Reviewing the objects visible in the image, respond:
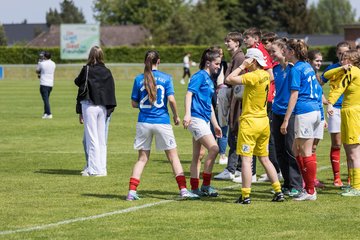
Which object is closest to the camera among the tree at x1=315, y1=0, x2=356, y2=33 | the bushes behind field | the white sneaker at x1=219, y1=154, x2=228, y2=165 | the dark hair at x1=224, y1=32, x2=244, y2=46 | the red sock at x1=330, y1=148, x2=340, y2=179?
the red sock at x1=330, y1=148, x2=340, y2=179

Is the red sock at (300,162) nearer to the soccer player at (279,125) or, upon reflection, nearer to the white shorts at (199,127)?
the soccer player at (279,125)

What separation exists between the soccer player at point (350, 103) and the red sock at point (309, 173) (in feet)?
2.25

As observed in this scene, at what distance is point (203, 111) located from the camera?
41.1 feet

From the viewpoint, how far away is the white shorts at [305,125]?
12.2 m

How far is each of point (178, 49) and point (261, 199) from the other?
2487 inches

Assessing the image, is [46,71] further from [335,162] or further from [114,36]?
[114,36]

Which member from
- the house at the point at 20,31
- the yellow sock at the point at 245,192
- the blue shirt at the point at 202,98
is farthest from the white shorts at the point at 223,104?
the house at the point at 20,31

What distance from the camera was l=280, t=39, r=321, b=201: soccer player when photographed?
12195 millimetres

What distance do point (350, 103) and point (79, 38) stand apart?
2890 inches

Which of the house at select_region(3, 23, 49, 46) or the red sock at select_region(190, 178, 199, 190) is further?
the house at select_region(3, 23, 49, 46)

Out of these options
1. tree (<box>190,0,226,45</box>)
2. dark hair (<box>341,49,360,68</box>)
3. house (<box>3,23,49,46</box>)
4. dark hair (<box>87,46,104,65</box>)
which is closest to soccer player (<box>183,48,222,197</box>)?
→ dark hair (<box>341,49,360,68</box>)

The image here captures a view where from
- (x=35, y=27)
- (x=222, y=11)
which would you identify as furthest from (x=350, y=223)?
(x=35, y=27)

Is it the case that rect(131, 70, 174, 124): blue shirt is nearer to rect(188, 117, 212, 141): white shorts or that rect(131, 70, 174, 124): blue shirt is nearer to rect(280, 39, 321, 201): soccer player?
rect(188, 117, 212, 141): white shorts

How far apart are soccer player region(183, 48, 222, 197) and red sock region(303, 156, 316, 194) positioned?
120cm
